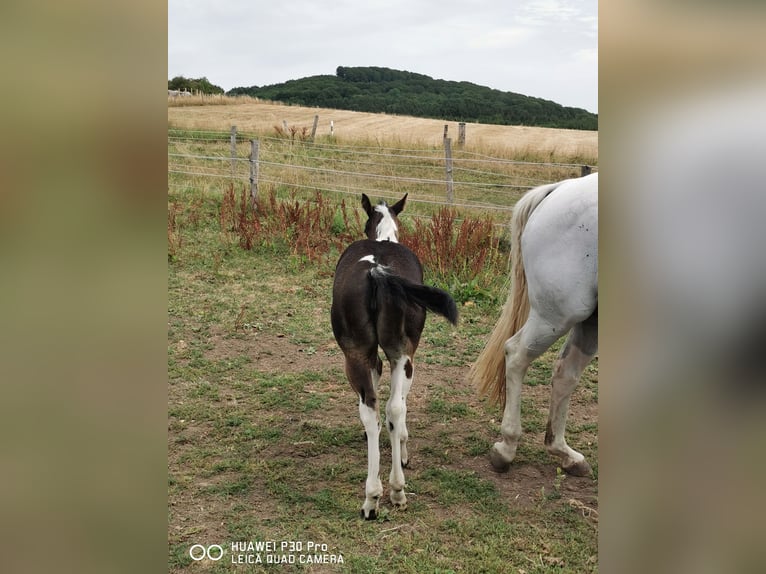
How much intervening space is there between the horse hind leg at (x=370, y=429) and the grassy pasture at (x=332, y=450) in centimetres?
8

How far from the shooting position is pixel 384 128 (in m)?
18.9

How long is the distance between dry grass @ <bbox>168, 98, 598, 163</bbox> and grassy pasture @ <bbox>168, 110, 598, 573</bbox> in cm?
464

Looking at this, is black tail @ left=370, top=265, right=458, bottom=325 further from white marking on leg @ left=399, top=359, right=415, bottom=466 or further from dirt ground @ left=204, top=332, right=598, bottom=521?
dirt ground @ left=204, top=332, right=598, bottom=521

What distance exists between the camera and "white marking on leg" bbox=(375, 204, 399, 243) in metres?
3.34

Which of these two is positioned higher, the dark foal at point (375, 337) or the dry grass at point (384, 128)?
the dry grass at point (384, 128)

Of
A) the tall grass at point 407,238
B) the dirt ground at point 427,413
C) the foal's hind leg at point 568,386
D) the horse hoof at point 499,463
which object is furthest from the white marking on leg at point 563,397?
the tall grass at point 407,238

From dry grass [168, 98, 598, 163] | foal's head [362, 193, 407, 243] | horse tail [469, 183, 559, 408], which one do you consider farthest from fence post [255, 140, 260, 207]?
horse tail [469, 183, 559, 408]

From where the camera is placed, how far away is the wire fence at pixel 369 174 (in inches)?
381

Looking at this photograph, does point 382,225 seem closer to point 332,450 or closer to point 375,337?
point 375,337

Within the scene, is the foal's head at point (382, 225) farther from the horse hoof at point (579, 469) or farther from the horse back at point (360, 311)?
the horse hoof at point (579, 469)

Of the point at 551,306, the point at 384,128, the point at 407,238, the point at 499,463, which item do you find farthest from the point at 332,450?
the point at 384,128
